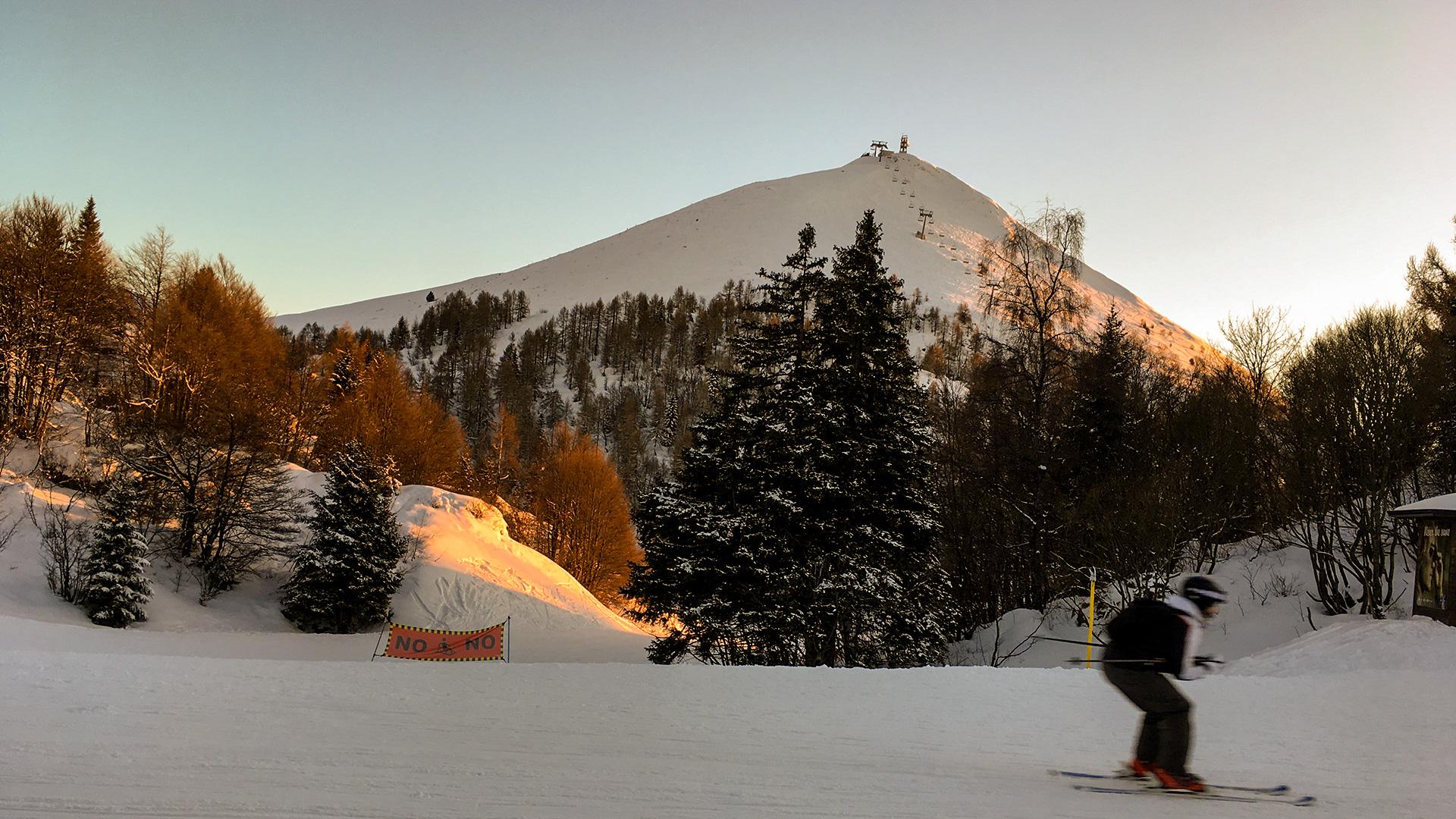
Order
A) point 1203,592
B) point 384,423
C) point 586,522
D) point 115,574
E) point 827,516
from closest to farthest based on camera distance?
point 1203,592
point 827,516
point 115,574
point 586,522
point 384,423

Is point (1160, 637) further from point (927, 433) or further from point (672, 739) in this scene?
point (927, 433)

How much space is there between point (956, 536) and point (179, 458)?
2684 centimetres

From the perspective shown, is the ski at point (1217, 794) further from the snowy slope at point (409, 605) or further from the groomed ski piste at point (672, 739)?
the snowy slope at point (409, 605)

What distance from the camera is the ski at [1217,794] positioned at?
564cm

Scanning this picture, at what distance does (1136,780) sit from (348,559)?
77.5 ft

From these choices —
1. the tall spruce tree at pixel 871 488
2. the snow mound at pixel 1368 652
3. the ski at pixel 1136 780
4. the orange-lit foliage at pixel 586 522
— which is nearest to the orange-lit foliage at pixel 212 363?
the orange-lit foliage at pixel 586 522

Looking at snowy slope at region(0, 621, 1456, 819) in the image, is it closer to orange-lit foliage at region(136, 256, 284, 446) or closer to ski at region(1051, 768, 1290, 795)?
A: ski at region(1051, 768, 1290, 795)

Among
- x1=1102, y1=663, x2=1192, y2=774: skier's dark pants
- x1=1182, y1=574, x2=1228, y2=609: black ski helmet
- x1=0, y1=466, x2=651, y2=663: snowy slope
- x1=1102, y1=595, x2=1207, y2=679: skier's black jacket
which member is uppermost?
x1=1182, y1=574, x2=1228, y2=609: black ski helmet

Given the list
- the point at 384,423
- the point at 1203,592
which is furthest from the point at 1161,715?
the point at 384,423

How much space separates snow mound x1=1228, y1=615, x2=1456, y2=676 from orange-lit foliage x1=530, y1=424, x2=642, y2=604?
32841mm

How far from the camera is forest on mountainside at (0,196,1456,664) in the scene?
18.4m

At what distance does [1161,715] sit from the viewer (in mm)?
5836

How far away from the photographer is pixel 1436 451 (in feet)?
66.8

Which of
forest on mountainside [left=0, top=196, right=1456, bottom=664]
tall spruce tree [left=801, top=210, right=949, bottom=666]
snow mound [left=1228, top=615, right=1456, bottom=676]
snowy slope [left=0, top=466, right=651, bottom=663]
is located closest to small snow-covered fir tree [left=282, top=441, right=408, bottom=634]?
snowy slope [left=0, top=466, right=651, bottom=663]
